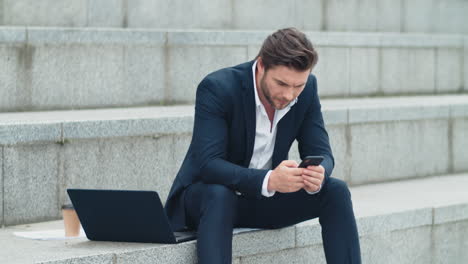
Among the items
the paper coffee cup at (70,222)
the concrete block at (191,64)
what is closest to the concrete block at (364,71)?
the concrete block at (191,64)

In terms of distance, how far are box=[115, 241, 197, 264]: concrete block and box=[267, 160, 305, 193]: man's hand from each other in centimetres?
55

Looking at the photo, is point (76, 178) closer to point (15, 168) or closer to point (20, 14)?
point (15, 168)

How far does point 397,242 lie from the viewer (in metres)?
6.52

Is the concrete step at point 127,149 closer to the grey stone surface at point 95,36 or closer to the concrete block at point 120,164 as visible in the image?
the concrete block at point 120,164

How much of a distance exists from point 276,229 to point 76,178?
1348mm

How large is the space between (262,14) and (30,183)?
3.90m

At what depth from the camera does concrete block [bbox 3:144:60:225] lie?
18.8 ft

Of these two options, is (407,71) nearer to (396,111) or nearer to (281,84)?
(396,111)

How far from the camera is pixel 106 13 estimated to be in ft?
25.6

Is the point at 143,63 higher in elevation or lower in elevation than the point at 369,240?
higher

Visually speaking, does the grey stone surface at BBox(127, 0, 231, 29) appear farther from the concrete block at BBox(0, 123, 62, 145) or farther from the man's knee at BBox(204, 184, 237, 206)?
the man's knee at BBox(204, 184, 237, 206)

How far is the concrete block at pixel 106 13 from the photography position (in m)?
7.71

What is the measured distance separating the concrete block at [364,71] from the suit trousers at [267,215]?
393 centimetres

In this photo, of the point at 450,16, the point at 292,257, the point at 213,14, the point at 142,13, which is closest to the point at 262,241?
the point at 292,257
